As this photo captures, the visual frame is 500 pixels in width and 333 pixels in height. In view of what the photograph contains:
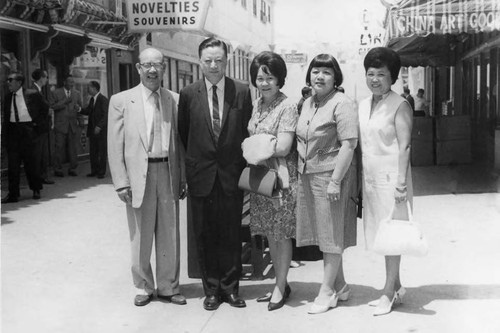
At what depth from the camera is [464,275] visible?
5535mm

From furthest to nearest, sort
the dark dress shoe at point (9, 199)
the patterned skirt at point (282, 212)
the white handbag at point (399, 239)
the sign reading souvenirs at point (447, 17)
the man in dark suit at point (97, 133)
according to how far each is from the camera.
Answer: the man in dark suit at point (97, 133), the dark dress shoe at point (9, 199), the sign reading souvenirs at point (447, 17), the patterned skirt at point (282, 212), the white handbag at point (399, 239)

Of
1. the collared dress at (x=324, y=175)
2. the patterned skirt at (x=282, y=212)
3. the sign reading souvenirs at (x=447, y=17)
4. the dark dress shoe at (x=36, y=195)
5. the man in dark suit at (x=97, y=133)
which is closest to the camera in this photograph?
the collared dress at (x=324, y=175)

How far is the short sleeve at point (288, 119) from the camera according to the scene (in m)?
4.59

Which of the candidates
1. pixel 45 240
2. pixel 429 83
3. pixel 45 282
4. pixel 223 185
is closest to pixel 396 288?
pixel 223 185

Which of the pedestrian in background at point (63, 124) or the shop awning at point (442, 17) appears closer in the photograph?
the shop awning at point (442, 17)

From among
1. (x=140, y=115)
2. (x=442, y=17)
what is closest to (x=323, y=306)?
(x=140, y=115)

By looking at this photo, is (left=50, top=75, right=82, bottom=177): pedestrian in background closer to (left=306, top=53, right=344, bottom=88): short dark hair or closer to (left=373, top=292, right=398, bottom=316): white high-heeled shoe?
(left=306, top=53, right=344, bottom=88): short dark hair

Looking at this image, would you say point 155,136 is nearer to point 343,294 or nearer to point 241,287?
point 241,287

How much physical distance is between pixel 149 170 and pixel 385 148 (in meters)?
1.66

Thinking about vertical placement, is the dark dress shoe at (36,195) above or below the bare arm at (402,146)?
below

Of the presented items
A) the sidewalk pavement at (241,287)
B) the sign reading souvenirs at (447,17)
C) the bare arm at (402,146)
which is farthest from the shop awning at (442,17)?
the bare arm at (402,146)

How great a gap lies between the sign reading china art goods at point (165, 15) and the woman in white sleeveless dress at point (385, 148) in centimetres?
950

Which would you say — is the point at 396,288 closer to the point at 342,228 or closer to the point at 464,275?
the point at 342,228

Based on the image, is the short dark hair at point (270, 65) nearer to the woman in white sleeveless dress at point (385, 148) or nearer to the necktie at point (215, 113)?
the necktie at point (215, 113)
